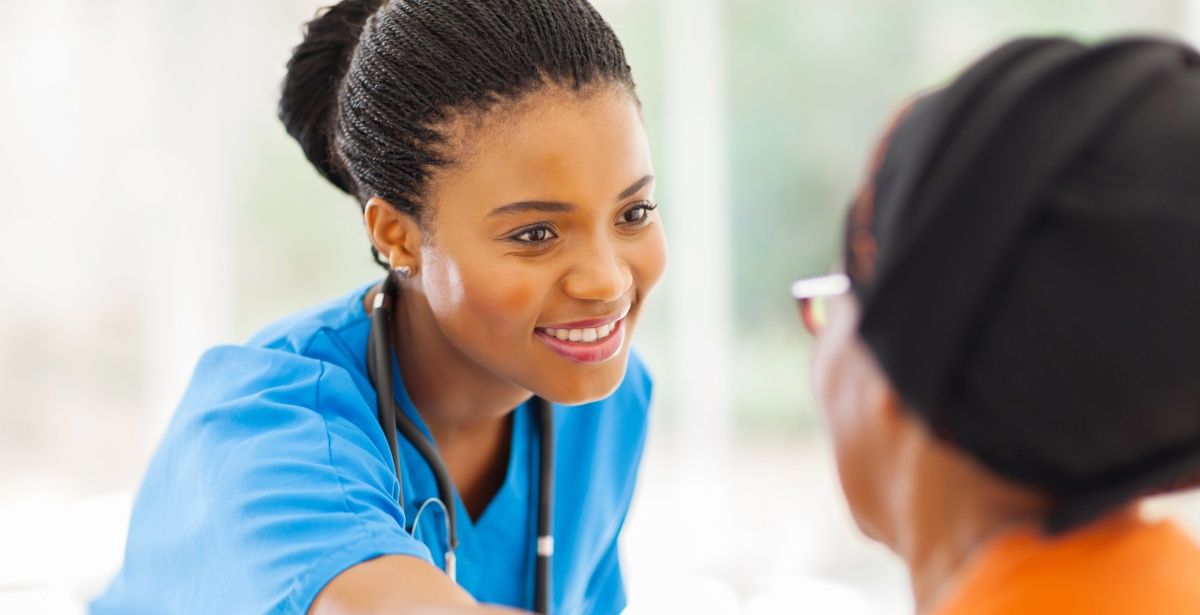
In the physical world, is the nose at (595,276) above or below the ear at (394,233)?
below

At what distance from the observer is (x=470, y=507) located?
1611 millimetres

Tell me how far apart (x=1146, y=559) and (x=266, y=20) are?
302 cm

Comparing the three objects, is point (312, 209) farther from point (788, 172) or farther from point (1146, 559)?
point (1146, 559)

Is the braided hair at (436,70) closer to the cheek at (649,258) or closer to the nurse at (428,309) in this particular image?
the nurse at (428,309)

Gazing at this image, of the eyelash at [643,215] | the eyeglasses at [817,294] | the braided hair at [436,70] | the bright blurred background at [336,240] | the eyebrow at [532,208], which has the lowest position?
the bright blurred background at [336,240]

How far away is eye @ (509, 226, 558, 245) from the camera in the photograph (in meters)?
1.33

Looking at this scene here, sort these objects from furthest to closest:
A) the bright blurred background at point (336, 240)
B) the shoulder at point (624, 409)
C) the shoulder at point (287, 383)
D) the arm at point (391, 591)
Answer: the bright blurred background at point (336, 240), the shoulder at point (624, 409), the shoulder at point (287, 383), the arm at point (391, 591)

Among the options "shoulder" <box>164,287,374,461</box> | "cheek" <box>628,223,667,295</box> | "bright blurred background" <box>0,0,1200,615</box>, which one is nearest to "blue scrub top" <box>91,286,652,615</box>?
"shoulder" <box>164,287,374,461</box>

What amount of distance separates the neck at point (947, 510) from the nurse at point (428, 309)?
51 cm

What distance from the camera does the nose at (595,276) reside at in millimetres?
1338

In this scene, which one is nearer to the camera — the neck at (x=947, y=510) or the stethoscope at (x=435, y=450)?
the neck at (x=947, y=510)

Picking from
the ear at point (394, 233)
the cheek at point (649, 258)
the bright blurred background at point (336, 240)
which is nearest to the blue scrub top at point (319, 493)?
the ear at point (394, 233)

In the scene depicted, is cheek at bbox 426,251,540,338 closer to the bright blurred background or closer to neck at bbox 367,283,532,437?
neck at bbox 367,283,532,437

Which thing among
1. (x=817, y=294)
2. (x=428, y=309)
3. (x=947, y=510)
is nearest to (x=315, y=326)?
(x=428, y=309)
